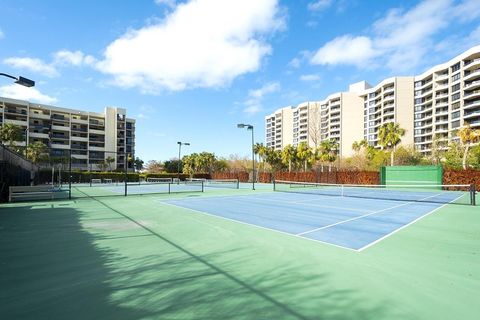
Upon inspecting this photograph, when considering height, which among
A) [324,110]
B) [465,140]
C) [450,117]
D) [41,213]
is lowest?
[41,213]

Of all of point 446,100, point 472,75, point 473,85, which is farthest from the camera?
point 446,100

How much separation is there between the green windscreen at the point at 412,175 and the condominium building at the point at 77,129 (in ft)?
196

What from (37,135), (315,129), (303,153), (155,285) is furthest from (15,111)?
(155,285)

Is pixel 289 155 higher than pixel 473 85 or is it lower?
lower

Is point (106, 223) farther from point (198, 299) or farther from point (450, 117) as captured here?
point (450, 117)

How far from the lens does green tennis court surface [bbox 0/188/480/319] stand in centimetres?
379

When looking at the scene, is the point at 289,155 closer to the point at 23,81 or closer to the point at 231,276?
the point at 23,81

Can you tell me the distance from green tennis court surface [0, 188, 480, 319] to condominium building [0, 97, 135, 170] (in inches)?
2706

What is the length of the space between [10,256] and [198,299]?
4.90 metres

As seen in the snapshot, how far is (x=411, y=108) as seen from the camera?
91.8 m

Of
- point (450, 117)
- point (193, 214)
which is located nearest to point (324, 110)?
point (450, 117)

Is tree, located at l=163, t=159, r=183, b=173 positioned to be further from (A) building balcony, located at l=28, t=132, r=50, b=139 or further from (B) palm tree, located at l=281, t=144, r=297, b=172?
(B) palm tree, located at l=281, t=144, r=297, b=172

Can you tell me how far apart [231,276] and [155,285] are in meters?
1.27

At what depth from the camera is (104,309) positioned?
3791 mm
